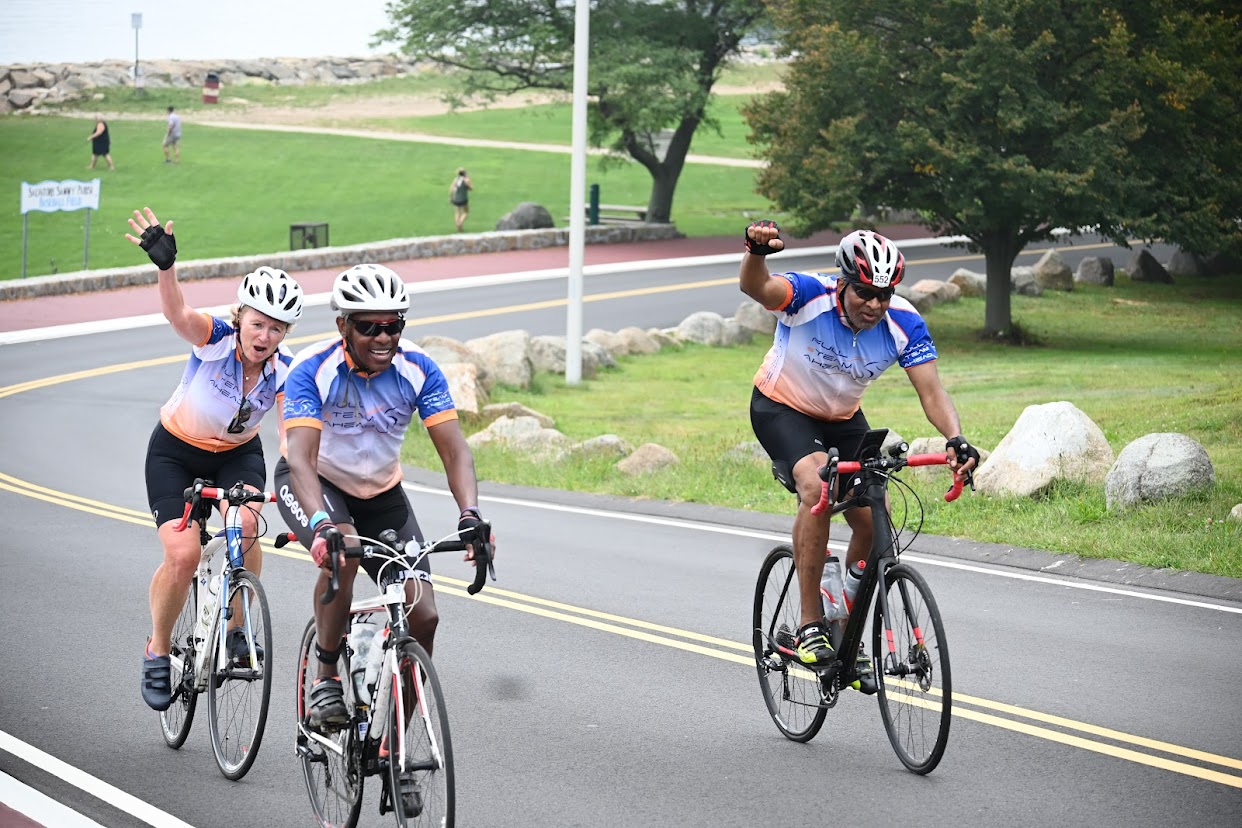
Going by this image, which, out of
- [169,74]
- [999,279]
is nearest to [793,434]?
[999,279]

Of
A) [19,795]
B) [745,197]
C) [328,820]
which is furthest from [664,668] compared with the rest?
[745,197]

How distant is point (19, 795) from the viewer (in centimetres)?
687

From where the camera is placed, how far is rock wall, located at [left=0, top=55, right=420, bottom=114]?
241ft

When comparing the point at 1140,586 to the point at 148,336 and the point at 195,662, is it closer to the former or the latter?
the point at 195,662

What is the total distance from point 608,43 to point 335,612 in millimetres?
39017

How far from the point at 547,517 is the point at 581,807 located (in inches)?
311

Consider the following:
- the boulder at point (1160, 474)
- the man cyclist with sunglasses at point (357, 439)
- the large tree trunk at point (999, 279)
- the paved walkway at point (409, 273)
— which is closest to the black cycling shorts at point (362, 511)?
the man cyclist with sunglasses at point (357, 439)

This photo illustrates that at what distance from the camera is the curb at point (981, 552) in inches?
436

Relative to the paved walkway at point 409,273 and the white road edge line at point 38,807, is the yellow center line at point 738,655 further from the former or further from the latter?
the paved walkway at point 409,273

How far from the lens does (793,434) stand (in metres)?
7.45

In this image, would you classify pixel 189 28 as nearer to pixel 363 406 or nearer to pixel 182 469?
pixel 182 469

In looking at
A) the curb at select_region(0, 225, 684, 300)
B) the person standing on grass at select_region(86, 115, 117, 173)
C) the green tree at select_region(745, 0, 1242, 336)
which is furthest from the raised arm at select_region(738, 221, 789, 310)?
the person standing on grass at select_region(86, 115, 117, 173)

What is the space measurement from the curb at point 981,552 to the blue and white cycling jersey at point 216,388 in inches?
253

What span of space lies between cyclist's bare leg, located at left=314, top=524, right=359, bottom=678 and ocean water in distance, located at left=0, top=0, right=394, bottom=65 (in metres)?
89.2
